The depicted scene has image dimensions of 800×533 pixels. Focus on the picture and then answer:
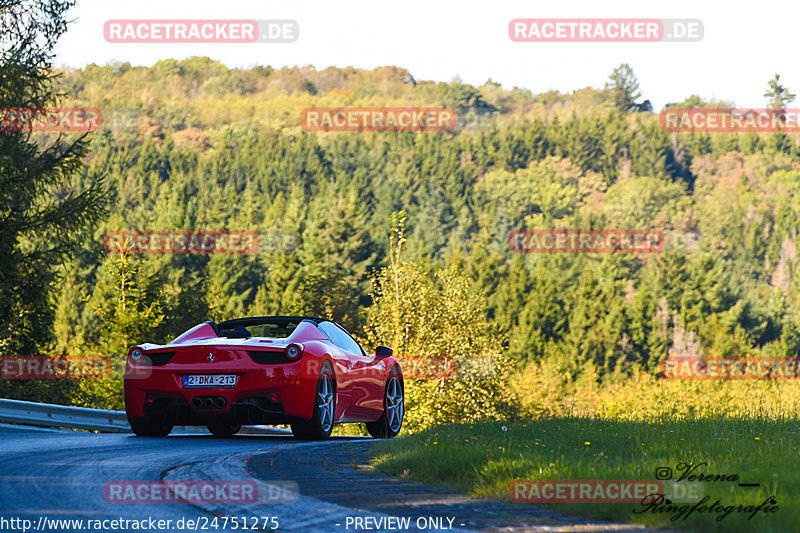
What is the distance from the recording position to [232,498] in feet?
18.2

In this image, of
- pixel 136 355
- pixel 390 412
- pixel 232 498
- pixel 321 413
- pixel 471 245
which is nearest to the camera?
pixel 232 498

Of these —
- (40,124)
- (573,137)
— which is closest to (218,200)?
(40,124)

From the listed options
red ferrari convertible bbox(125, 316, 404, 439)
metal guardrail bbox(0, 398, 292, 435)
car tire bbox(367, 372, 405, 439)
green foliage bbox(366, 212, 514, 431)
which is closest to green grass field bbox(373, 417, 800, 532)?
red ferrari convertible bbox(125, 316, 404, 439)

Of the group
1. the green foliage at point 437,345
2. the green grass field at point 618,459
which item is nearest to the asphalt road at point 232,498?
the green grass field at point 618,459

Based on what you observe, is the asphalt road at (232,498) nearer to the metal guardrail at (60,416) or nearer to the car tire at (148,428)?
the car tire at (148,428)

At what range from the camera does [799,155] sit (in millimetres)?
185875

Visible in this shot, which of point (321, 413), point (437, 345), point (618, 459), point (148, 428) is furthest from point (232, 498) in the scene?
point (437, 345)

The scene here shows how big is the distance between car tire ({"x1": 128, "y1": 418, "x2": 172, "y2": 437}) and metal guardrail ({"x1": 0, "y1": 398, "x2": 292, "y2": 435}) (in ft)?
7.13

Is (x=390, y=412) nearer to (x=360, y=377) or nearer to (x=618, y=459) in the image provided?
(x=360, y=377)

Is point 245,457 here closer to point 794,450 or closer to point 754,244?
point 794,450

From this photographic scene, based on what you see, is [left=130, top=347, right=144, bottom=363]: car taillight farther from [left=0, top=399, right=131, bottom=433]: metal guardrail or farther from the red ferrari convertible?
[left=0, top=399, right=131, bottom=433]: metal guardrail

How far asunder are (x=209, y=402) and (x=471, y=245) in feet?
453

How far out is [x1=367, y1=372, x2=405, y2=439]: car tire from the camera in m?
12.1

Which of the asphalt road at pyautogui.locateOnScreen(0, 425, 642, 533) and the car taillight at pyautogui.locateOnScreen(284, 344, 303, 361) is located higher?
the car taillight at pyautogui.locateOnScreen(284, 344, 303, 361)
